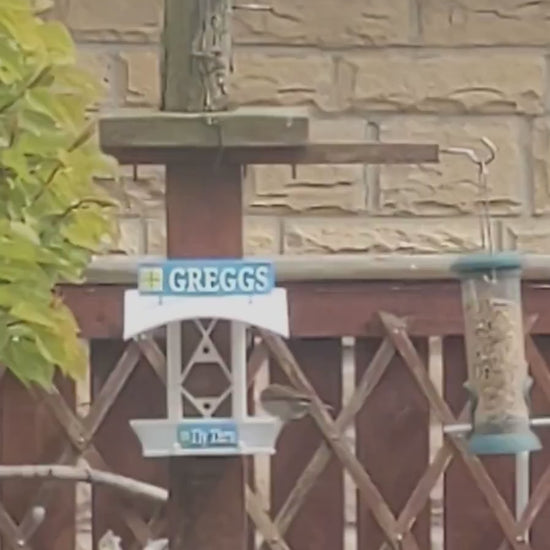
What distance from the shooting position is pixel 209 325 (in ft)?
7.25

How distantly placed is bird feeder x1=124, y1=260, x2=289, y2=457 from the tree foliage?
191mm

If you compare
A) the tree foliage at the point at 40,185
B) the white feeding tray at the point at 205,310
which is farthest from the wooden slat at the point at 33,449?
the white feeding tray at the point at 205,310

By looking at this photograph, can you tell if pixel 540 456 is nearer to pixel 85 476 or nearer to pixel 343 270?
pixel 343 270

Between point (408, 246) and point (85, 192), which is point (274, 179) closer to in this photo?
point (408, 246)

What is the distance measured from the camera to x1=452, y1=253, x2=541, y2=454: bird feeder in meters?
2.48

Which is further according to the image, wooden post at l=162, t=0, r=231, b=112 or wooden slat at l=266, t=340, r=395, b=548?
wooden slat at l=266, t=340, r=395, b=548

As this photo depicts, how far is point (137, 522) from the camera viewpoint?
3240 mm

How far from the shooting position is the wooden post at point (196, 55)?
Answer: 220 centimetres

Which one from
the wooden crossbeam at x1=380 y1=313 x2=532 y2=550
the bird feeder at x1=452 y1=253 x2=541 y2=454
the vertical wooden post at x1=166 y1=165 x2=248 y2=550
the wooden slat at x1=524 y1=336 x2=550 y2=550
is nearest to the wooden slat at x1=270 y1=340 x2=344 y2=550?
the wooden crossbeam at x1=380 y1=313 x2=532 y2=550

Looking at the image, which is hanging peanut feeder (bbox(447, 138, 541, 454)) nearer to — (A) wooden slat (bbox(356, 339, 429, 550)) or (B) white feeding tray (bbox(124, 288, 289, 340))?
(B) white feeding tray (bbox(124, 288, 289, 340))

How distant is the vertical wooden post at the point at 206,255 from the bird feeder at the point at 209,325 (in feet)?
0.09

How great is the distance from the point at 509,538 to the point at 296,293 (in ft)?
2.11

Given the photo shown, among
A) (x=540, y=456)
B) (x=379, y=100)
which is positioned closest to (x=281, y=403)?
(x=540, y=456)

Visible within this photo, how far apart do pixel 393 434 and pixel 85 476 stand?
2.44 ft
